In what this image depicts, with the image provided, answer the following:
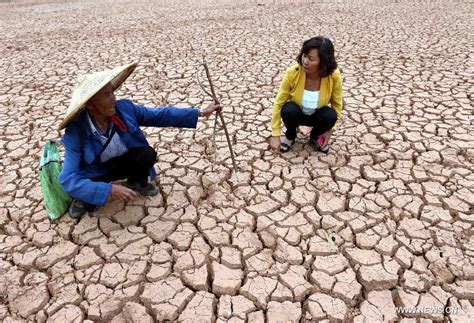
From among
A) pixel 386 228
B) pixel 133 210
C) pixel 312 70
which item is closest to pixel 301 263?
pixel 386 228

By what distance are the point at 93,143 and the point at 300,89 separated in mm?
1508

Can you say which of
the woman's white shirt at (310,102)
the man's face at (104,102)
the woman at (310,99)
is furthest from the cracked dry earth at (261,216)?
the man's face at (104,102)

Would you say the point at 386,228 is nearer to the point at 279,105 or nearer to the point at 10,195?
the point at 279,105

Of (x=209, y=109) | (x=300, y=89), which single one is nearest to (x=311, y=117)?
(x=300, y=89)

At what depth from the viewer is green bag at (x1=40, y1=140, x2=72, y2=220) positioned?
230 cm

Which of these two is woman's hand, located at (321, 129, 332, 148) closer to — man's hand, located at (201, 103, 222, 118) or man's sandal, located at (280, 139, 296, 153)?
man's sandal, located at (280, 139, 296, 153)

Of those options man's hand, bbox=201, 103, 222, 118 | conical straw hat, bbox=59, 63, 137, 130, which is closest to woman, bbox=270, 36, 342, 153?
man's hand, bbox=201, 103, 222, 118

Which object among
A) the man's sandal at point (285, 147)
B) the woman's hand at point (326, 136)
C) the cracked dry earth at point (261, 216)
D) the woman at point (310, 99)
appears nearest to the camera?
the cracked dry earth at point (261, 216)

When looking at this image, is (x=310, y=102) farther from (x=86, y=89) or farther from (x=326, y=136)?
(x=86, y=89)

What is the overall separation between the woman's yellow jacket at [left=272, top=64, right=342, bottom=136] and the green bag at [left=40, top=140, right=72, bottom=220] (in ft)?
5.21

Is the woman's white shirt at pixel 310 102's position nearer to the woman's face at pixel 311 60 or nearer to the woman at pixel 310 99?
the woman at pixel 310 99

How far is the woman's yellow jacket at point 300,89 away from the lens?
269cm

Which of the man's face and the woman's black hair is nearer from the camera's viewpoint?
the man's face

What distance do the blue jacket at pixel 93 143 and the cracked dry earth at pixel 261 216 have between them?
0.34 m
